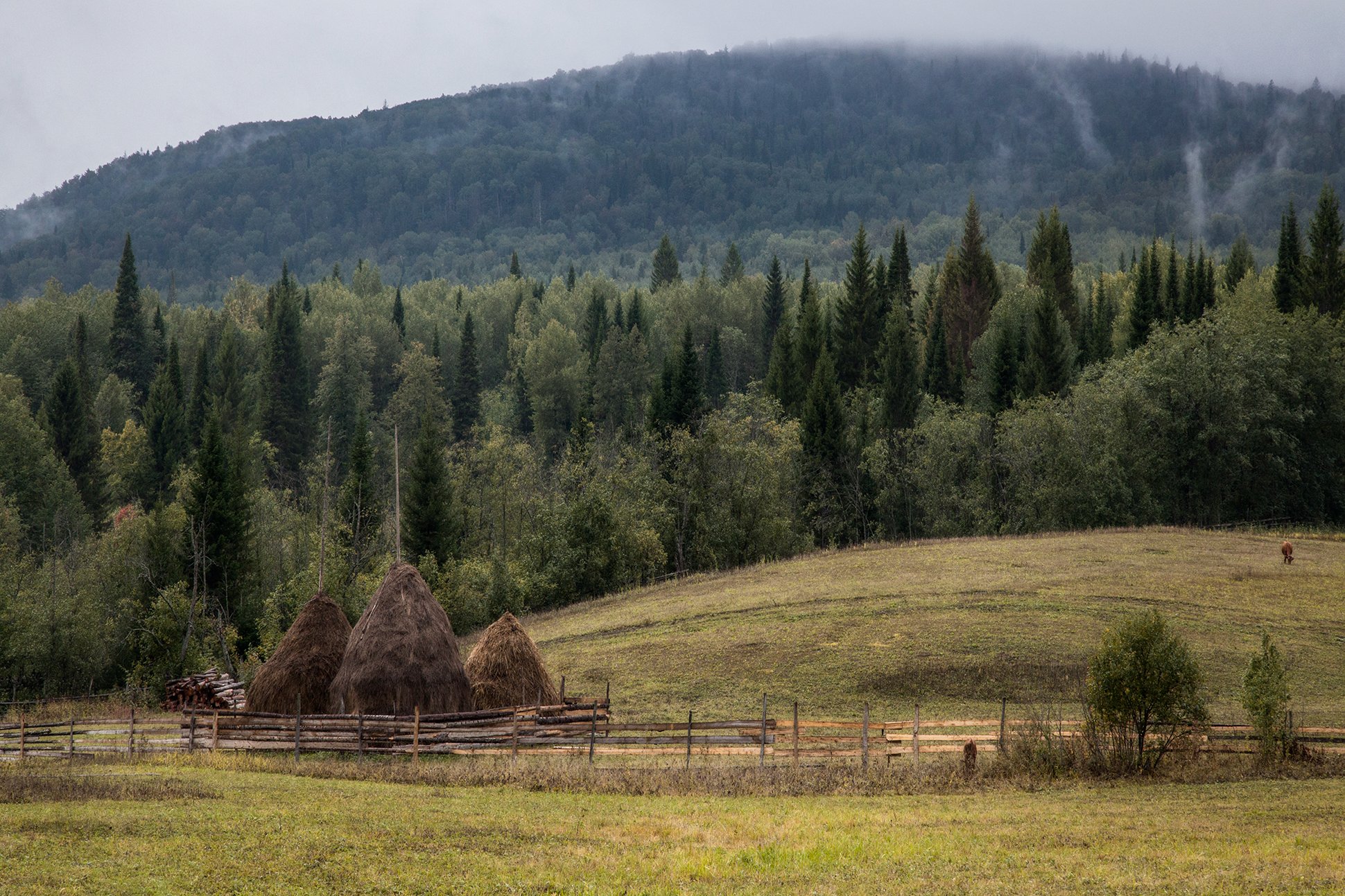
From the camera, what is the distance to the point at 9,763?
30.1 m

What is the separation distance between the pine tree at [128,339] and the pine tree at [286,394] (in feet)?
63.2

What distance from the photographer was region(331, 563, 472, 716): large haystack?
32594 mm

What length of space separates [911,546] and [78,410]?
271 feet

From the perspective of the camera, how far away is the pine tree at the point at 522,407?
139 m

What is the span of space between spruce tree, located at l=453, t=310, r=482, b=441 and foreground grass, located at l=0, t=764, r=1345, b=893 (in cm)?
11234

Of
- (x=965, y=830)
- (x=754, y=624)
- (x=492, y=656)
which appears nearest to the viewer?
(x=965, y=830)

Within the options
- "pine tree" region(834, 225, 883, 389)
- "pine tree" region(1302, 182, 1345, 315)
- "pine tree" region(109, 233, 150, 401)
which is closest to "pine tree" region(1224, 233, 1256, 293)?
"pine tree" region(1302, 182, 1345, 315)

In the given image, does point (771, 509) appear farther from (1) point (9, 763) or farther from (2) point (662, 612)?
(1) point (9, 763)

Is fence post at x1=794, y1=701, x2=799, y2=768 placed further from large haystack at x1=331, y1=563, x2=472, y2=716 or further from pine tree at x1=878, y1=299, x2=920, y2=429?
pine tree at x1=878, y1=299, x2=920, y2=429

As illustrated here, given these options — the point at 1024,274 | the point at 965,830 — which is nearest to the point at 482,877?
the point at 965,830

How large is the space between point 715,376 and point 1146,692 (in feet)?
334

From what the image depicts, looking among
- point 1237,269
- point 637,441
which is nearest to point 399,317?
point 637,441

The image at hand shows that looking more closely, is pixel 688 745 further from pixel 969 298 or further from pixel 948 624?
pixel 969 298

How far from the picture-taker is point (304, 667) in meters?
35.0
